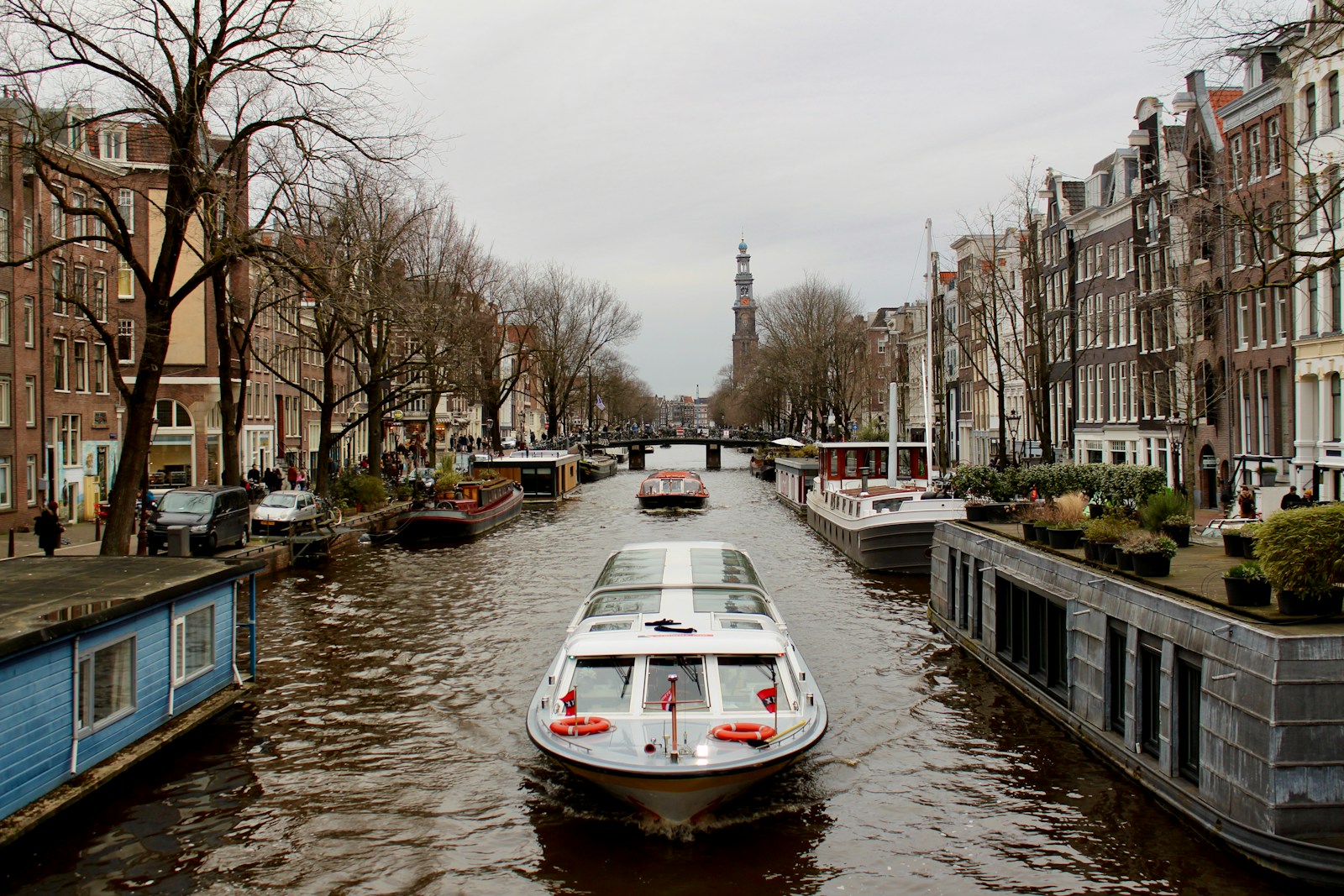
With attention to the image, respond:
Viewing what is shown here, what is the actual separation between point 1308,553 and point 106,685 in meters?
14.5

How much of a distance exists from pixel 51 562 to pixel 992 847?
589 inches

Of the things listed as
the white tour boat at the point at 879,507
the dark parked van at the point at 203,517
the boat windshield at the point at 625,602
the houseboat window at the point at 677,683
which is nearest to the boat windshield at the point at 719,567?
the boat windshield at the point at 625,602

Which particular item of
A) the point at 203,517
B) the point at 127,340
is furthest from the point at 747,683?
the point at 127,340

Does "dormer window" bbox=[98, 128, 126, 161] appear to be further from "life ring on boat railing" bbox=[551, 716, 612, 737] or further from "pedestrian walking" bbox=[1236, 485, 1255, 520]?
"pedestrian walking" bbox=[1236, 485, 1255, 520]

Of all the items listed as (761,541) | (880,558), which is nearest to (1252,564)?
(880,558)

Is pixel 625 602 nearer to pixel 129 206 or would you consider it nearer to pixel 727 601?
pixel 727 601

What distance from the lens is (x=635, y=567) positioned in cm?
2073

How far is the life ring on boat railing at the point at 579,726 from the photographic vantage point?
1301 cm

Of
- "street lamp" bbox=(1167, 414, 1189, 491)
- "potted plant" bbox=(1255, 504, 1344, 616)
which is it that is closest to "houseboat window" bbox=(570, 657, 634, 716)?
"potted plant" bbox=(1255, 504, 1344, 616)

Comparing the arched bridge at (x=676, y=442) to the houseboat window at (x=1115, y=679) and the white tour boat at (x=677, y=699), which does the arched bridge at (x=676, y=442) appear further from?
the houseboat window at (x=1115, y=679)

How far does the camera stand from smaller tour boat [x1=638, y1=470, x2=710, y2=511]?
60500 millimetres

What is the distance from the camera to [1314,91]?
104 feet

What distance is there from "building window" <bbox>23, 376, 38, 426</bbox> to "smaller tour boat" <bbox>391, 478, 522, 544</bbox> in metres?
13.1

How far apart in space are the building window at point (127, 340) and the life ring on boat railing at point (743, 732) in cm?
4343
